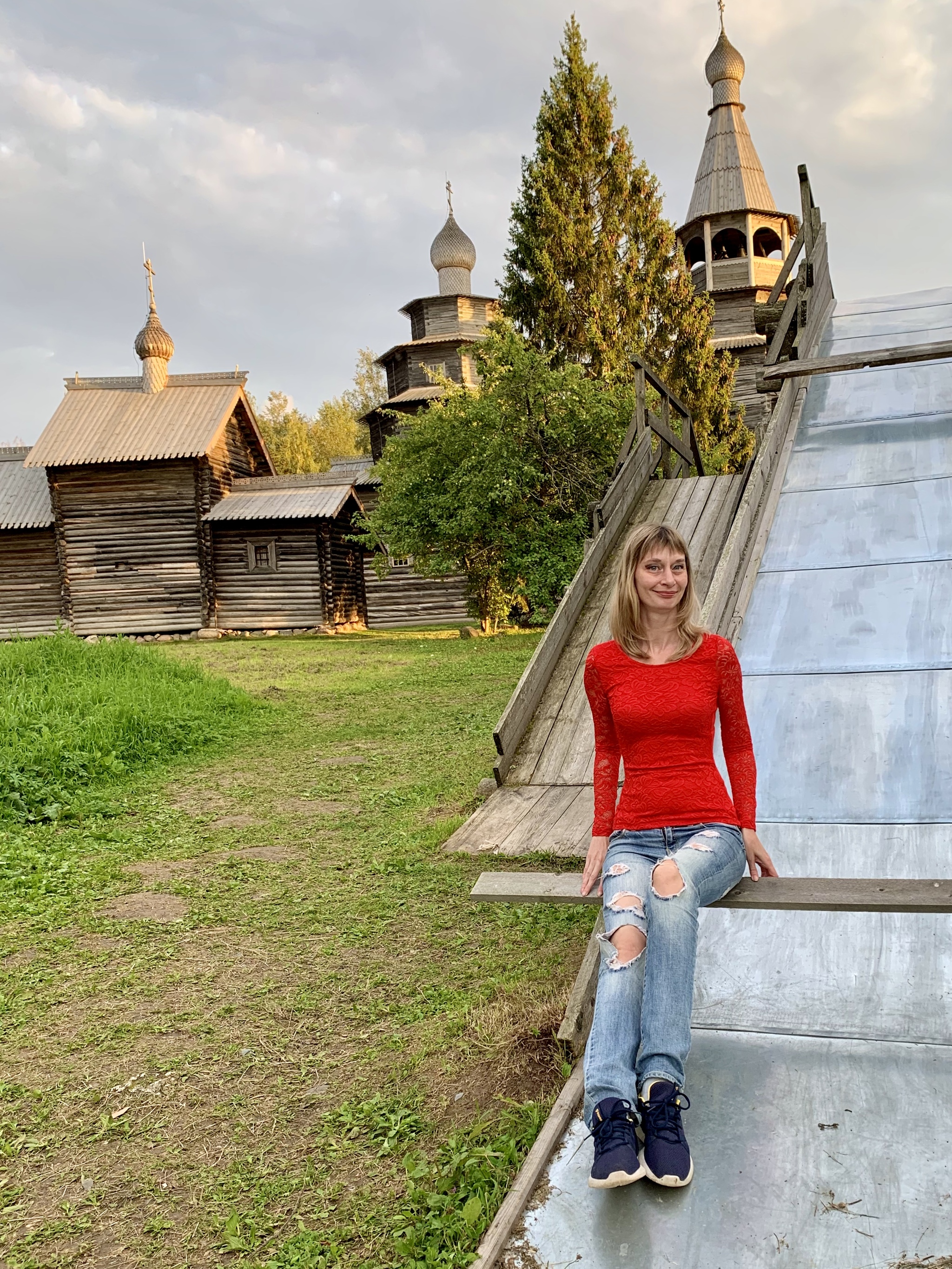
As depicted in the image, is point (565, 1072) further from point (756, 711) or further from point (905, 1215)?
point (756, 711)

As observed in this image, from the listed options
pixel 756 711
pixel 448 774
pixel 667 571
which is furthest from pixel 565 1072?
pixel 448 774

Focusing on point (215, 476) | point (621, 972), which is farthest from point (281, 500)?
point (621, 972)

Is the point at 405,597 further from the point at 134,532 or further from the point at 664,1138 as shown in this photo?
the point at 664,1138

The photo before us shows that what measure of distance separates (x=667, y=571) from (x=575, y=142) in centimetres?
2092

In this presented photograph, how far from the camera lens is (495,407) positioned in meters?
16.5

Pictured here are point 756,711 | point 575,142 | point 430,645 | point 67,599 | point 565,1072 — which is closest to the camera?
point 565,1072

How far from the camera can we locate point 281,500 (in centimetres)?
2555

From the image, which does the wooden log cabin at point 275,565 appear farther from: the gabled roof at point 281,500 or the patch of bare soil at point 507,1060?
the patch of bare soil at point 507,1060

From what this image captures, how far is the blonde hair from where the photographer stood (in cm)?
301

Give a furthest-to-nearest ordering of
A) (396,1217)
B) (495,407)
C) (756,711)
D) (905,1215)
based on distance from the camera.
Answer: (495,407), (756,711), (396,1217), (905,1215)

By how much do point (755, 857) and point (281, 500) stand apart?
78.3ft

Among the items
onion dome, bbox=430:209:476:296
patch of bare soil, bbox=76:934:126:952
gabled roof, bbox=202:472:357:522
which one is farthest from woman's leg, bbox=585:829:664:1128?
onion dome, bbox=430:209:476:296

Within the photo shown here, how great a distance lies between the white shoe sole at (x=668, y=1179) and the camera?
226cm

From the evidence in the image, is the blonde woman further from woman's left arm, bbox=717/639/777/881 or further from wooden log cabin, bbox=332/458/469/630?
wooden log cabin, bbox=332/458/469/630
